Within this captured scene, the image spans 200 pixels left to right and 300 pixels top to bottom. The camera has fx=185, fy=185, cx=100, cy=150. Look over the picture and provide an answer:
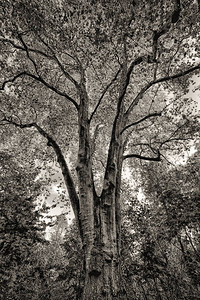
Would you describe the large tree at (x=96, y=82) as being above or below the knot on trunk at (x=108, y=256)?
above

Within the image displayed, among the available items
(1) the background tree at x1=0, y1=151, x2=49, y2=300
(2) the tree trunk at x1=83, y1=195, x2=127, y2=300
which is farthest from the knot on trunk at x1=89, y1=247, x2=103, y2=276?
(1) the background tree at x1=0, y1=151, x2=49, y2=300

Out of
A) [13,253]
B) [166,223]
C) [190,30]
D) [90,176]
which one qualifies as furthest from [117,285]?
[190,30]

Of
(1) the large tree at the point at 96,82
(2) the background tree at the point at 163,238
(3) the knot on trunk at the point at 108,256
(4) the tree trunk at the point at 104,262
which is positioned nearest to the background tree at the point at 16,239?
(1) the large tree at the point at 96,82

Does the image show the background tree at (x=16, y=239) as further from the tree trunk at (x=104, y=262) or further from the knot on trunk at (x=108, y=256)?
the knot on trunk at (x=108, y=256)

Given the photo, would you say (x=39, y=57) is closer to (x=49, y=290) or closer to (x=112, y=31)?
(x=112, y=31)

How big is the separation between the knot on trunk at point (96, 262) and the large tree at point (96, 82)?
2 cm

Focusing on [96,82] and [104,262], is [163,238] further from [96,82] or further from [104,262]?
[96,82]

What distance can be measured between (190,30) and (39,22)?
193 inches

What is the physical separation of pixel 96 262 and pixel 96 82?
28.3 feet

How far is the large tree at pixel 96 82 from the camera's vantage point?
4051mm

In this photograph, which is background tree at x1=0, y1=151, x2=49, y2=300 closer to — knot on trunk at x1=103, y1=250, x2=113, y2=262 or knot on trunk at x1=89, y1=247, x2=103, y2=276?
knot on trunk at x1=89, y1=247, x2=103, y2=276

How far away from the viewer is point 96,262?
3439mm

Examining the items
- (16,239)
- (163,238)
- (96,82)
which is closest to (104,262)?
(163,238)

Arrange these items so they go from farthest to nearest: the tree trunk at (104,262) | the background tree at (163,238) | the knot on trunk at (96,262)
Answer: the background tree at (163,238) → the knot on trunk at (96,262) → the tree trunk at (104,262)
